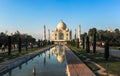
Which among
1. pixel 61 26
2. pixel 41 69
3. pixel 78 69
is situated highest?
pixel 61 26

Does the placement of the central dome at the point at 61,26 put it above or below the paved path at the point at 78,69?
above

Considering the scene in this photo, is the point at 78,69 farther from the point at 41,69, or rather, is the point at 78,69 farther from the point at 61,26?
the point at 61,26

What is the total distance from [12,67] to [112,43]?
3801 centimetres

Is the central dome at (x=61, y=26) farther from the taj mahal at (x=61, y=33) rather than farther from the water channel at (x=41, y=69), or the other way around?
the water channel at (x=41, y=69)

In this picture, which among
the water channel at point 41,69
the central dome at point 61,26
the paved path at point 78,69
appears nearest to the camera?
the paved path at point 78,69

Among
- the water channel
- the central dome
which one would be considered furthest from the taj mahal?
the water channel

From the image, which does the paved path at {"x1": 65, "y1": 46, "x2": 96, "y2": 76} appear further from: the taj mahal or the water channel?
the taj mahal

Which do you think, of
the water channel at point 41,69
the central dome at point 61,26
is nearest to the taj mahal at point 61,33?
the central dome at point 61,26

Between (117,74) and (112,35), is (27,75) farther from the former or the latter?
(112,35)

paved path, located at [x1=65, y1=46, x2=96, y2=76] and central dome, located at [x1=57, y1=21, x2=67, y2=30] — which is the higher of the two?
central dome, located at [x1=57, y1=21, x2=67, y2=30]

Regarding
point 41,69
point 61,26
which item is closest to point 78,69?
point 41,69

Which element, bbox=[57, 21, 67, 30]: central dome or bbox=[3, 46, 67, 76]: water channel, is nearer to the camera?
bbox=[3, 46, 67, 76]: water channel

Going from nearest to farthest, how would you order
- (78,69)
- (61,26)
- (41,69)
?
(78,69) → (41,69) → (61,26)

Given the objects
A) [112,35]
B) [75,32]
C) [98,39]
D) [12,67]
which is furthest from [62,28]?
[12,67]
